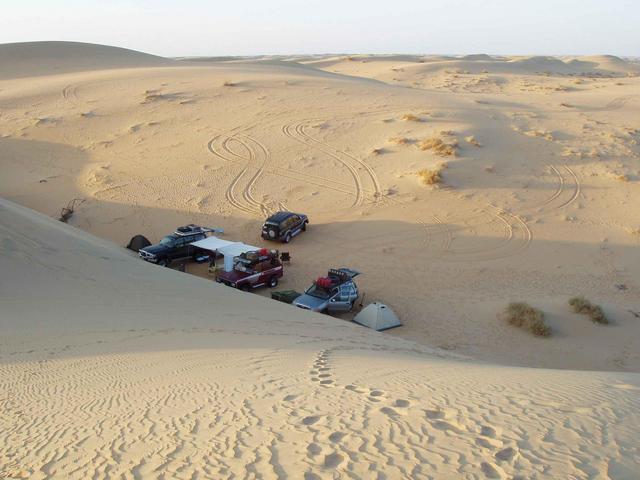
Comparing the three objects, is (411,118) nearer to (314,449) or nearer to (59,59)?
(314,449)

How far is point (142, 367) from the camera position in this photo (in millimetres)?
7156

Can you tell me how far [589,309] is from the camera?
14.4 metres

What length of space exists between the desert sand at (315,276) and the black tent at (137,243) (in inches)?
35.3

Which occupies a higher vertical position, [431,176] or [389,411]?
[431,176]

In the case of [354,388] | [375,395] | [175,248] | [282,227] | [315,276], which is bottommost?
[315,276]

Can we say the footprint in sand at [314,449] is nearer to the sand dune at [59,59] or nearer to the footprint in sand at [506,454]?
the footprint in sand at [506,454]

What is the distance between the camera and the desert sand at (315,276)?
15.1 ft

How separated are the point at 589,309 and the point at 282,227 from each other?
9.83 m

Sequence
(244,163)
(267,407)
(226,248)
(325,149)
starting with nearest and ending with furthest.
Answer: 1. (267,407)
2. (226,248)
3. (244,163)
4. (325,149)

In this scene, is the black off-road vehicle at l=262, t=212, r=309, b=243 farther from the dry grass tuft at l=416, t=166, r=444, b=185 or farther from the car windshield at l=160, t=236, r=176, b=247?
the dry grass tuft at l=416, t=166, r=444, b=185

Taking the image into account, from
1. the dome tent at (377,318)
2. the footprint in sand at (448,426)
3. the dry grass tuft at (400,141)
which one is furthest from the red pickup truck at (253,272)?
the dry grass tuft at (400,141)

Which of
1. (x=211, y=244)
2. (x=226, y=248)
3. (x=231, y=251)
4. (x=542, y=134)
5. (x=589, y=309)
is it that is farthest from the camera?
(x=542, y=134)

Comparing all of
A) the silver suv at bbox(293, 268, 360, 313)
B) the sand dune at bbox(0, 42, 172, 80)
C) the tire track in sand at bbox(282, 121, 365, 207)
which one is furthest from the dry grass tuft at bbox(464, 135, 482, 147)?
the sand dune at bbox(0, 42, 172, 80)

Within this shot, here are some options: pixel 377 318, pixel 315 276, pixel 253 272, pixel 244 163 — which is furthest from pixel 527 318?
pixel 244 163
